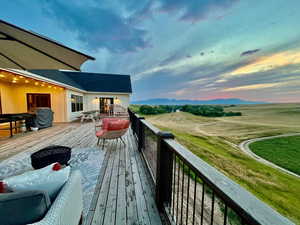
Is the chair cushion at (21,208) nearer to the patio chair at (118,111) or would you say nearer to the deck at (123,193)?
the deck at (123,193)

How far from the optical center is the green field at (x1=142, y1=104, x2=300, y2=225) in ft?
18.5

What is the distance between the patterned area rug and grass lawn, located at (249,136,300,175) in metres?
14.0

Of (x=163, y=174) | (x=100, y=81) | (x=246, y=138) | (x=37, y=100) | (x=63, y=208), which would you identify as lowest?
(x=246, y=138)

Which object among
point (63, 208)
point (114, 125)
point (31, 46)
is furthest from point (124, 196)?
point (31, 46)

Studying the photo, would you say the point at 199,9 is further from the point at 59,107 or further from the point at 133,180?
the point at 59,107

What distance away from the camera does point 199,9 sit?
24.2ft

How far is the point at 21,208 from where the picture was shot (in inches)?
31.6

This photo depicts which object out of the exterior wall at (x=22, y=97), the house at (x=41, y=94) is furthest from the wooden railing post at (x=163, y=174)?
the exterior wall at (x=22, y=97)

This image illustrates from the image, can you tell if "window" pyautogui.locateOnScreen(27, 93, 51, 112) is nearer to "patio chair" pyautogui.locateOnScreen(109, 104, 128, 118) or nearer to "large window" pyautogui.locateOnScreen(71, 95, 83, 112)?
"large window" pyautogui.locateOnScreen(71, 95, 83, 112)

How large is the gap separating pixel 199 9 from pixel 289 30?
20.5 feet

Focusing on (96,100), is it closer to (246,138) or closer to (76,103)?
(76,103)

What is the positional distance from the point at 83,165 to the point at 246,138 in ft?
73.1

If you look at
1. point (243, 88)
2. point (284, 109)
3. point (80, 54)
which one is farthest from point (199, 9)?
point (284, 109)

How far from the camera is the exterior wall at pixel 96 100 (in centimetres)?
1386
